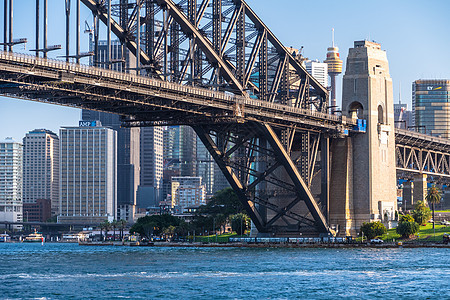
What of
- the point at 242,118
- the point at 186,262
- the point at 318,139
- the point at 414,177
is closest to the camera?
the point at 186,262

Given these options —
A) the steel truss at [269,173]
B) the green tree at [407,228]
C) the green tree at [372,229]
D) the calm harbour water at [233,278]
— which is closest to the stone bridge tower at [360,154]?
the green tree at [372,229]

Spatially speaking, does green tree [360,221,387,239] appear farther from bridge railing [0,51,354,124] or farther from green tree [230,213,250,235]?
green tree [230,213,250,235]

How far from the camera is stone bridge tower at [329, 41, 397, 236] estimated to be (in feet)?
458

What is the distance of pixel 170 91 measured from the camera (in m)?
102

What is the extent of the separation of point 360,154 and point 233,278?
224 ft

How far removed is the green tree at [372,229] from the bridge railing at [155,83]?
635 inches

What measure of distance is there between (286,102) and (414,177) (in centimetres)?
5952

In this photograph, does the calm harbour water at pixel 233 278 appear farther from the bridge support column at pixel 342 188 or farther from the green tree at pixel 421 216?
the green tree at pixel 421 216

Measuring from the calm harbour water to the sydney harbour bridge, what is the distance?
1780cm

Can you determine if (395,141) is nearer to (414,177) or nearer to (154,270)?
(414,177)

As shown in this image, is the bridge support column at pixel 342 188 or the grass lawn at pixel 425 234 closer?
the bridge support column at pixel 342 188

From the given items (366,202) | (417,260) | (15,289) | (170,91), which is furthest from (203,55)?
(15,289)

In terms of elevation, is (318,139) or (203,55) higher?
(203,55)

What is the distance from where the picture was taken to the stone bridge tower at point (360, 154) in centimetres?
13975
